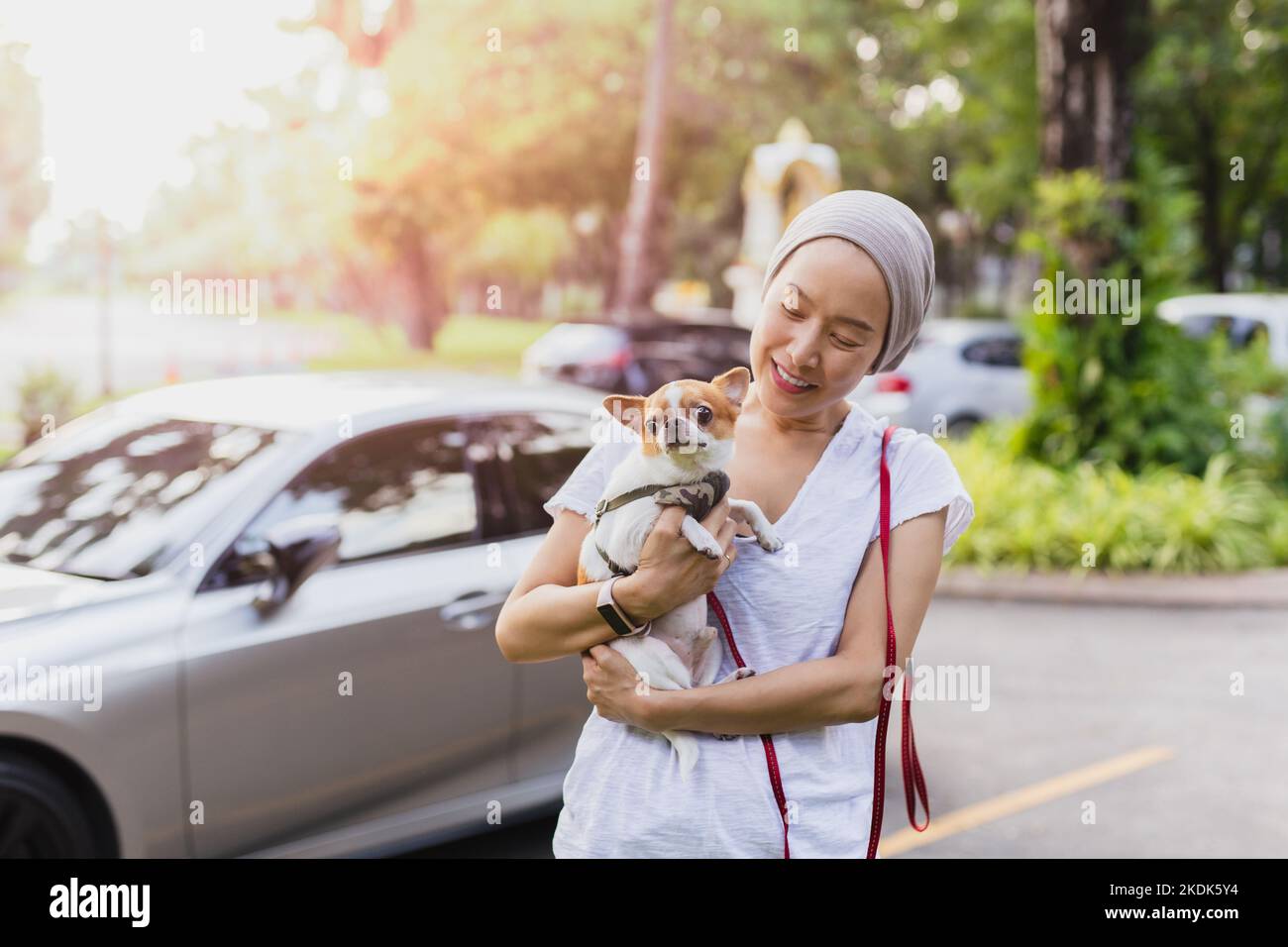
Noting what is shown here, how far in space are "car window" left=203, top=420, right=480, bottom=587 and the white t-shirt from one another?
2304 mm

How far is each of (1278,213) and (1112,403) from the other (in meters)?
22.8

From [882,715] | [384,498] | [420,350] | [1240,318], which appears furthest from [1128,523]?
[420,350]

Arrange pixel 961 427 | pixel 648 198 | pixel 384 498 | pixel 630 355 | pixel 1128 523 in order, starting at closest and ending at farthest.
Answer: pixel 384 498, pixel 1128 523, pixel 630 355, pixel 961 427, pixel 648 198

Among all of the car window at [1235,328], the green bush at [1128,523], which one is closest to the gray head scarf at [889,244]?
the green bush at [1128,523]

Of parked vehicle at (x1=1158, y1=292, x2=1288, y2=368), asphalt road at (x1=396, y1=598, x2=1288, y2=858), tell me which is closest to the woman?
asphalt road at (x1=396, y1=598, x2=1288, y2=858)

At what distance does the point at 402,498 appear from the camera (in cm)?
435

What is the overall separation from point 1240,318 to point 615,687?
15.3m

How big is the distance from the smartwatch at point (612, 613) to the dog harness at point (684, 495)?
0.05m

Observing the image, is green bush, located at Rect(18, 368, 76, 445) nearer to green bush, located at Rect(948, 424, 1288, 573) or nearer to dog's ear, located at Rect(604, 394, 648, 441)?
green bush, located at Rect(948, 424, 1288, 573)

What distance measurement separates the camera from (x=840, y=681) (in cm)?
177

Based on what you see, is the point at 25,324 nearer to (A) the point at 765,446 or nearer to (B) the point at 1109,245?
(B) the point at 1109,245

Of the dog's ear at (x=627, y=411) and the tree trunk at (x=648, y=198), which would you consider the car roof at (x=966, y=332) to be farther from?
the dog's ear at (x=627, y=411)

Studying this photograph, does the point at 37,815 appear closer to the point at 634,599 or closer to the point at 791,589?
the point at 634,599

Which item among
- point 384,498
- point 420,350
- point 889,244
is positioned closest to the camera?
point 889,244
